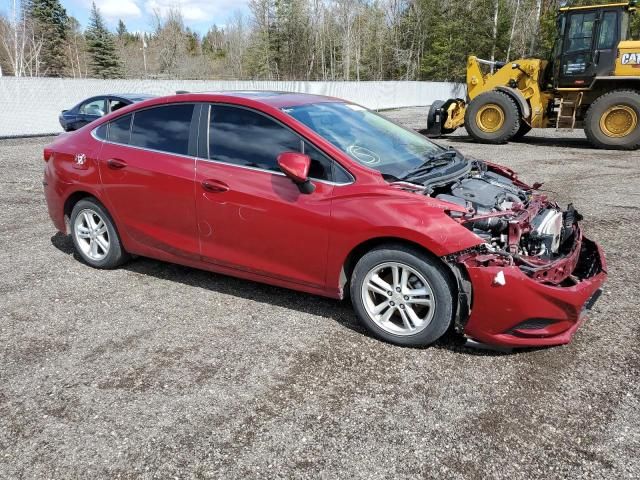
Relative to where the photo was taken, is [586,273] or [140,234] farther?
[140,234]

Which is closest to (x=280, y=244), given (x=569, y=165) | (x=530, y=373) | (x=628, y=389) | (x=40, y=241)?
(x=530, y=373)

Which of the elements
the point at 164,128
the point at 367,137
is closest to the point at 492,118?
the point at 367,137

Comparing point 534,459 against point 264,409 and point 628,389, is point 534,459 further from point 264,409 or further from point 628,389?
point 264,409

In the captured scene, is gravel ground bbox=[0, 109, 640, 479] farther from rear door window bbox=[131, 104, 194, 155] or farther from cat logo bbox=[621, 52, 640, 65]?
cat logo bbox=[621, 52, 640, 65]

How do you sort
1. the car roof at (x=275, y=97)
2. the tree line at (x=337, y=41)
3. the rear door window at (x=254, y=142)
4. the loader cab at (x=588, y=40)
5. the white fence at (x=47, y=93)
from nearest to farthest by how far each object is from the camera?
1. the rear door window at (x=254, y=142)
2. the car roof at (x=275, y=97)
3. the loader cab at (x=588, y=40)
4. the white fence at (x=47, y=93)
5. the tree line at (x=337, y=41)

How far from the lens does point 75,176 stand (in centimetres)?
471

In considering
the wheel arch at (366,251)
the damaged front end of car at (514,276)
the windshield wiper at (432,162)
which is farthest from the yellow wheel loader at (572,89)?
the wheel arch at (366,251)

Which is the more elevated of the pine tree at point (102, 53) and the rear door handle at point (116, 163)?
the pine tree at point (102, 53)

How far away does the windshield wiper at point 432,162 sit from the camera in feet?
11.8

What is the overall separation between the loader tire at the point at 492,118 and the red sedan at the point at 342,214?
9.85m

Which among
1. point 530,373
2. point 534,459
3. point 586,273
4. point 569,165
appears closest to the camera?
point 534,459

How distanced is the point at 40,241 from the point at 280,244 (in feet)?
11.8

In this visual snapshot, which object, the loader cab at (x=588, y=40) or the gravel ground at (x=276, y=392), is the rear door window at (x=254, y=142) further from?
the loader cab at (x=588, y=40)

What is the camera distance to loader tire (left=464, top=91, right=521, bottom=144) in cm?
1350
